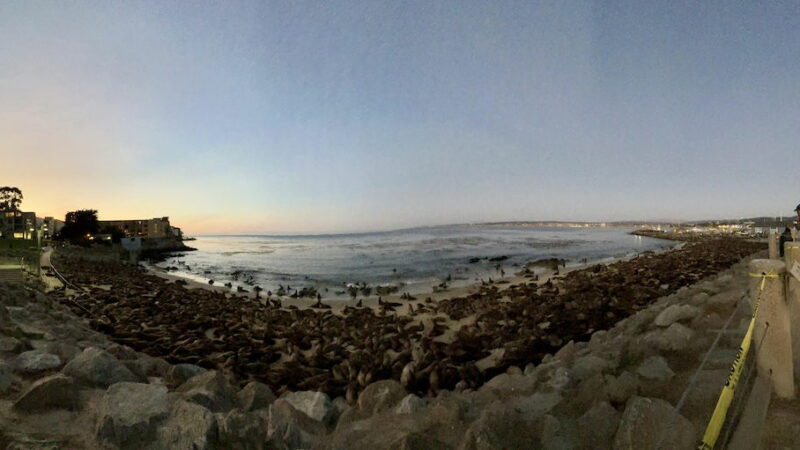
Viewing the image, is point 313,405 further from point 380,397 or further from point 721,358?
point 721,358

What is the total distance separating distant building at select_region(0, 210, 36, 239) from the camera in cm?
5861

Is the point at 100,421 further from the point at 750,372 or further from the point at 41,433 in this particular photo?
the point at 750,372

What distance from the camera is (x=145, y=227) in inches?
4948

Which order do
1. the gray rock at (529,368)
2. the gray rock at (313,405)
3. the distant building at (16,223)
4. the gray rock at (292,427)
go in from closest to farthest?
the gray rock at (292,427), the gray rock at (313,405), the gray rock at (529,368), the distant building at (16,223)

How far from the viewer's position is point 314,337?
9477 mm

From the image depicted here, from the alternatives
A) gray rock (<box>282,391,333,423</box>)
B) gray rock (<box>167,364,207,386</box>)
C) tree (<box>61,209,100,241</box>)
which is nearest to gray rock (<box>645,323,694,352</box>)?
gray rock (<box>282,391,333,423</box>)

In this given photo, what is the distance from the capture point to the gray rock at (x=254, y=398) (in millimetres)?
4548

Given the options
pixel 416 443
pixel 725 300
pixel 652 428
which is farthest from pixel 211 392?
pixel 725 300

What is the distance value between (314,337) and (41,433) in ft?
21.6

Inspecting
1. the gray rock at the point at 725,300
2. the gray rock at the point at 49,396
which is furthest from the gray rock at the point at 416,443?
the gray rock at the point at 725,300

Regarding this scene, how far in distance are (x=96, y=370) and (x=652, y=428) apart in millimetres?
5817

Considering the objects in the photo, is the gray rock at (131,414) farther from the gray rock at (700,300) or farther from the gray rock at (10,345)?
the gray rock at (700,300)

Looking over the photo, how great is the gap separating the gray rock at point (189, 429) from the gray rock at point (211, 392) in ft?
1.82

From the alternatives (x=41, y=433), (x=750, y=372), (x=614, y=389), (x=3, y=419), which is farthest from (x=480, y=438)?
(x=3, y=419)
